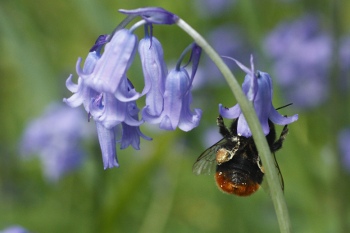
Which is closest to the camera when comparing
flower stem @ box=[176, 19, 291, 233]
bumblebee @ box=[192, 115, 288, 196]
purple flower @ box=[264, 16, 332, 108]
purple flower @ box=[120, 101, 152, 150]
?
flower stem @ box=[176, 19, 291, 233]

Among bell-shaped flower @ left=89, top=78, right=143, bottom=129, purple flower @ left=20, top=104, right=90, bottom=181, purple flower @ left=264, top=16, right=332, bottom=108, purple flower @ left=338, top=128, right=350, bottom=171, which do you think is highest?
bell-shaped flower @ left=89, top=78, right=143, bottom=129

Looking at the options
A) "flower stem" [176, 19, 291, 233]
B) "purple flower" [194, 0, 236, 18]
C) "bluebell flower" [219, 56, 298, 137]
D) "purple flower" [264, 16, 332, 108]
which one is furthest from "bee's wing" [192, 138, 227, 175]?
"purple flower" [194, 0, 236, 18]

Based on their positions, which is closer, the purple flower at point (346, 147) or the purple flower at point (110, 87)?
the purple flower at point (110, 87)

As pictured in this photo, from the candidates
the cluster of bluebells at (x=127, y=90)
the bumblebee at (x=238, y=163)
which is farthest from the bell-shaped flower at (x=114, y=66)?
the bumblebee at (x=238, y=163)

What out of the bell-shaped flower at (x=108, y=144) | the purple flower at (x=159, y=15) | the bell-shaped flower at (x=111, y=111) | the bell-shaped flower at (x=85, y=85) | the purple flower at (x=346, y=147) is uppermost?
the purple flower at (x=159, y=15)

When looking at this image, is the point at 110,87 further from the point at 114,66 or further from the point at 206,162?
the point at 206,162

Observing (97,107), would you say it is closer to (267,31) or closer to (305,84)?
(305,84)

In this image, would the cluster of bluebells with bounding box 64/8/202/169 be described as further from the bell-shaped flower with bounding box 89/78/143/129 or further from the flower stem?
the flower stem

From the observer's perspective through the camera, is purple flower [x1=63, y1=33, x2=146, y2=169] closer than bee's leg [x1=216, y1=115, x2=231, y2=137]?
Yes

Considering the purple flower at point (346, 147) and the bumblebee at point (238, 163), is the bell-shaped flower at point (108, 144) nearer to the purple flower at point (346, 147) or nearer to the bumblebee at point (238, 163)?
the bumblebee at point (238, 163)
